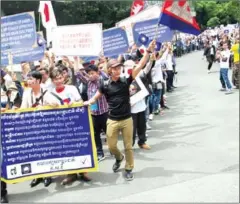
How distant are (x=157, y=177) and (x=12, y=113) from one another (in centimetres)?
214

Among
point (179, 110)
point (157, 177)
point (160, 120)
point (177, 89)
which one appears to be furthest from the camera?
point (177, 89)

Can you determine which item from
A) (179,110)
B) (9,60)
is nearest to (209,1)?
(179,110)

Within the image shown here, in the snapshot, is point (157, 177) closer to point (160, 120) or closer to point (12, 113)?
point (12, 113)

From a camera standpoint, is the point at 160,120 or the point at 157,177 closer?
the point at 157,177

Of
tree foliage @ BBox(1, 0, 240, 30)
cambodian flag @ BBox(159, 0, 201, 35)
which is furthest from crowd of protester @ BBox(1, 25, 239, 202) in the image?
tree foliage @ BBox(1, 0, 240, 30)

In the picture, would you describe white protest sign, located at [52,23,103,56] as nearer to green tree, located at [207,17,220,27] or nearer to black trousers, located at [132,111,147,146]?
black trousers, located at [132,111,147,146]

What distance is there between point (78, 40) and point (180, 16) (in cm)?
195

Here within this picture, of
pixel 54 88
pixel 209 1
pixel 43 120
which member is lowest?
pixel 43 120

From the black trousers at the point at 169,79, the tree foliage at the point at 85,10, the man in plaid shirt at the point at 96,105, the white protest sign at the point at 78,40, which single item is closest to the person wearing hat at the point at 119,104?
the man in plaid shirt at the point at 96,105

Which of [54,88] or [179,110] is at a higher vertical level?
[54,88]

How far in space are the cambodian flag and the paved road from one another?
2.00 metres

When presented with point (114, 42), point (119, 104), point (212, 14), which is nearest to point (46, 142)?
point (119, 104)

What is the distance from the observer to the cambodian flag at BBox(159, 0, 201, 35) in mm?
6590

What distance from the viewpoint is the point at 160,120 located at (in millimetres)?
9852
